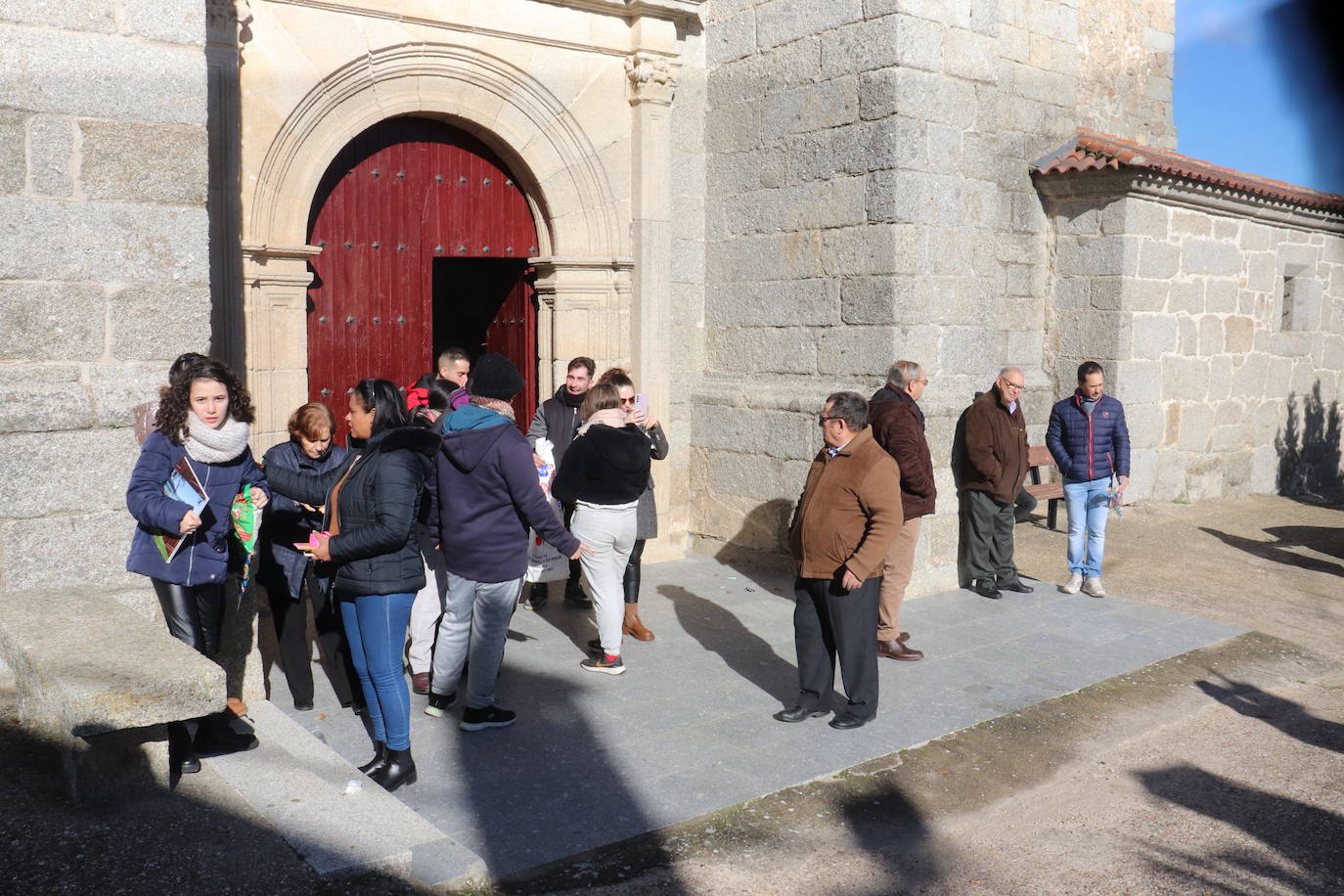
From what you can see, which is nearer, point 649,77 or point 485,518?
point 485,518

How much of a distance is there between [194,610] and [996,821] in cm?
295

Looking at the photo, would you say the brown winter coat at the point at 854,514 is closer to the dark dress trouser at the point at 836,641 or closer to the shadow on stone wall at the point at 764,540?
the dark dress trouser at the point at 836,641

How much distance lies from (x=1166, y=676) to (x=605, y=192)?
4.73m

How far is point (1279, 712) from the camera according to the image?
534 centimetres

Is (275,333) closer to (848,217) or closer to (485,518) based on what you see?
(485,518)

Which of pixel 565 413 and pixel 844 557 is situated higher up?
pixel 565 413

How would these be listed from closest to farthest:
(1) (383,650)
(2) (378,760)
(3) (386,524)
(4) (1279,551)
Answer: (3) (386,524) < (1) (383,650) < (2) (378,760) < (4) (1279,551)

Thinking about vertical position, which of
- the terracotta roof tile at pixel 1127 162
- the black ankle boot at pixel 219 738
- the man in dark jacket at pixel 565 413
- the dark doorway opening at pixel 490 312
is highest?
the terracotta roof tile at pixel 1127 162

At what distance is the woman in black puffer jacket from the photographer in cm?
392

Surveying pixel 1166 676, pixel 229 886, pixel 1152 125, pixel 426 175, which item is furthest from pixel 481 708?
pixel 1152 125

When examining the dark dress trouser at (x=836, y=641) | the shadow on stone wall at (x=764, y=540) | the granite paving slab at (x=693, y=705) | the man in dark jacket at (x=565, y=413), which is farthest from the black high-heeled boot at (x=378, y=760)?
the shadow on stone wall at (x=764, y=540)

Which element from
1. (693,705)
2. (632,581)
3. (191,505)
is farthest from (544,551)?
(191,505)

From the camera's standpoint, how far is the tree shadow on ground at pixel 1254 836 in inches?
143

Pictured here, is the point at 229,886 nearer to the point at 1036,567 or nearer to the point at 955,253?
the point at 955,253
